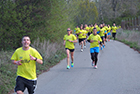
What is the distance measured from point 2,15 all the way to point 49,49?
3.35 meters

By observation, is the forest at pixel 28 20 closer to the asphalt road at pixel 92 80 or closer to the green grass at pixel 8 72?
the green grass at pixel 8 72

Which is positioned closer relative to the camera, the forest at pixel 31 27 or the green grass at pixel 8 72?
the green grass at pixel 8 72

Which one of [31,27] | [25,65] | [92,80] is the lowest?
[92,80]

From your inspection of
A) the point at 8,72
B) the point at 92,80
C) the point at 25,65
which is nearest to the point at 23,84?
the point at 25,65

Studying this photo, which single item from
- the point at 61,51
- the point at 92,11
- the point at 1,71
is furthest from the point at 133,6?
the point at 1,71

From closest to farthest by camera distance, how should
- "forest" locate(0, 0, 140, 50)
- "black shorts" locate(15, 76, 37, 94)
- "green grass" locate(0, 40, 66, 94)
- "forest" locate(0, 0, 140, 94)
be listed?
"black shorts" locate(15, 76, 37, 94) → "green grass" locate(0, 40, 66, 94) → "forest" locate(0, 0, 140, 94) → "forest" locate(0, 0, 140, 50)

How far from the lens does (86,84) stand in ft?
26.7

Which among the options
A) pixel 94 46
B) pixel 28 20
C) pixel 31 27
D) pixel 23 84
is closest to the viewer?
pixel 23 84

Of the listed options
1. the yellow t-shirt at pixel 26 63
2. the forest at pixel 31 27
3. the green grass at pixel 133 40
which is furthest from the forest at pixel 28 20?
the yellow t-shirt at pixel 26 63

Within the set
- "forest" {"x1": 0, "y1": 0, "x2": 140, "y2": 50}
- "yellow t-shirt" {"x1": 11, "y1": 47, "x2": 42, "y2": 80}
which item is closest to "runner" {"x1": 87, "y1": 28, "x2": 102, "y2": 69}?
"forest" {"x1": 0, "y1": 0, "x2": 140, "y2": 50}

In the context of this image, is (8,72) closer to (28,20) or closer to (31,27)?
(28,20)

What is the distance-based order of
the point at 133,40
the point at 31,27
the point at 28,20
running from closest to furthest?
the point at 28,20 < the point at 31,27 < the point at 133,40

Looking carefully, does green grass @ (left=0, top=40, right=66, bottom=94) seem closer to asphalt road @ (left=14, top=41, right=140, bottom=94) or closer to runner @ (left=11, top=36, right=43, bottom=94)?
asphalt road @ (left=14, top=41, right=140, bottom=94)

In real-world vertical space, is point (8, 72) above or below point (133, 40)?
below
